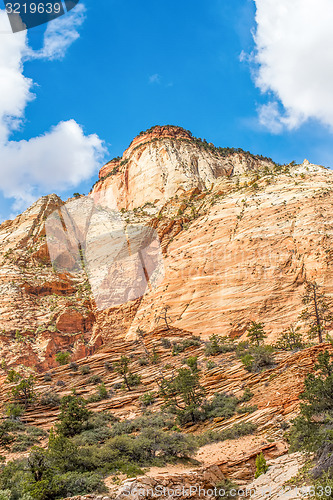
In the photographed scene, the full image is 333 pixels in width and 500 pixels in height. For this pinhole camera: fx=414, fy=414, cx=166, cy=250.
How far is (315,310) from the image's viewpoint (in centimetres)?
3481

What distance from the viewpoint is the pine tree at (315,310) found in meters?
34.1

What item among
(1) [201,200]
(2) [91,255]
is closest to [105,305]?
(2) [91,255]

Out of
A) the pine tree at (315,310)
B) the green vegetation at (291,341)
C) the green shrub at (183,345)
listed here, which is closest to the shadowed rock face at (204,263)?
the pine tree at (315,310)

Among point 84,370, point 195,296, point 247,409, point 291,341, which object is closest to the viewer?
point 247,409

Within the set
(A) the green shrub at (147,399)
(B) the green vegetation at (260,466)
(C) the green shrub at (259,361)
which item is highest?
(C) the green shrub at (259,361)

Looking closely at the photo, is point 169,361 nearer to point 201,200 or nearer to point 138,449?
point 138,449

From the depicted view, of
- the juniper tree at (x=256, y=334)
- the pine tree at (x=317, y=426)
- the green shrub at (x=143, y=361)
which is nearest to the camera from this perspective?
the pine tree at (x=317, y=426)

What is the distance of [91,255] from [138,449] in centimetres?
5035

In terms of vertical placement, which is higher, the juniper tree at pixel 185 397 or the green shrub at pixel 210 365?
the green shrub at pixel 210 365

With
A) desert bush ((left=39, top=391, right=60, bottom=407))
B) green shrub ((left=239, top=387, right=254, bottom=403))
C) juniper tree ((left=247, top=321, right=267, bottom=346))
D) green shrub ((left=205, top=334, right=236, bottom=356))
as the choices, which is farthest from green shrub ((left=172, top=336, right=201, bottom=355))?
green shrub ((left=239, top=387, right=254, bottom=403))

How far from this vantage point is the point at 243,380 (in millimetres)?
27688

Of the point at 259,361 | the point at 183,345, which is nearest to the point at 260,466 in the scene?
the point at 259,361

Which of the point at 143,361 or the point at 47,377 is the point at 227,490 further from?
the point at 47,377

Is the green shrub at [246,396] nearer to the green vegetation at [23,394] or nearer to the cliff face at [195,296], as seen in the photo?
the cliff face at [195,296]
